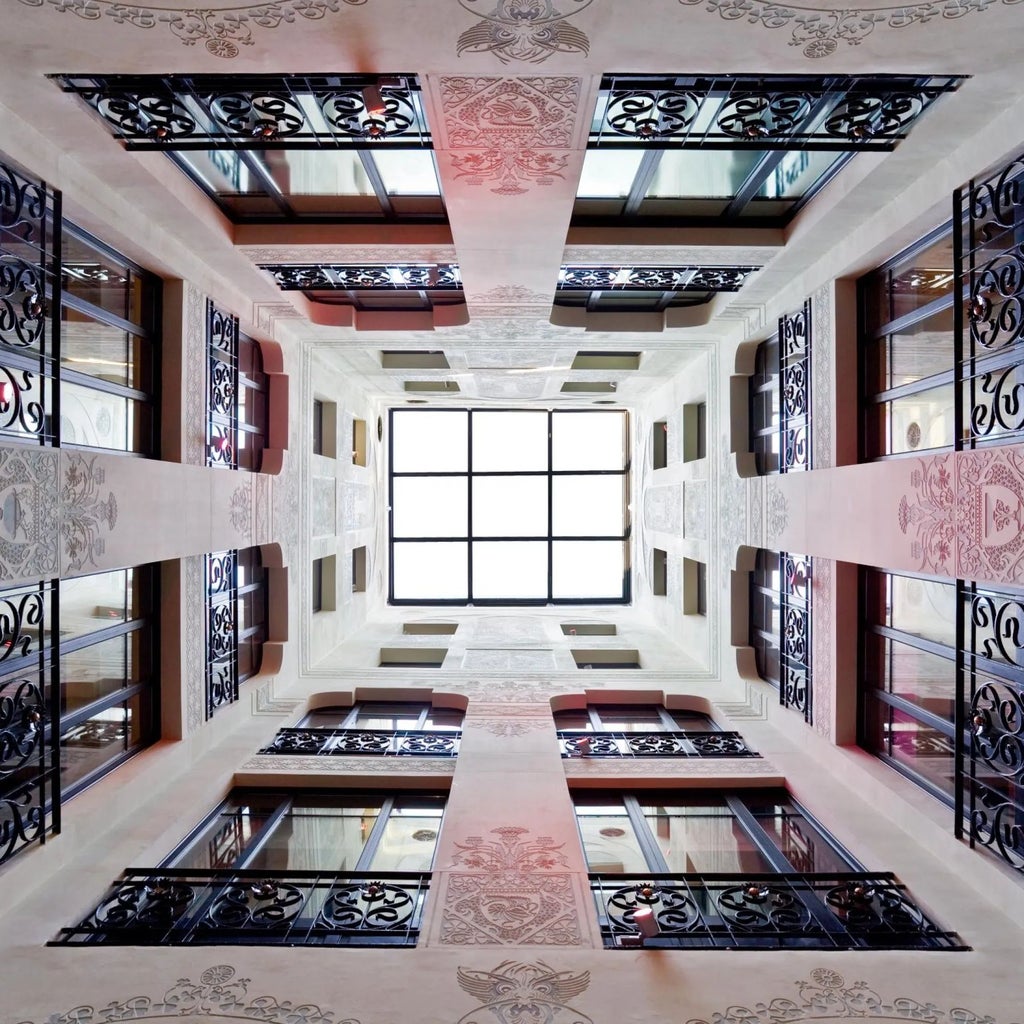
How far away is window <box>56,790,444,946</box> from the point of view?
13.3 ft

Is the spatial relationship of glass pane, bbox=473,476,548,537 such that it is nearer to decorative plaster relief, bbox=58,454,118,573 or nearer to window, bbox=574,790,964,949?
window, bbox=574,790,964,949

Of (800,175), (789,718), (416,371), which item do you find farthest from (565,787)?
(416,371)

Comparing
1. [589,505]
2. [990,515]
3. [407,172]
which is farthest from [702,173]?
[589,505]

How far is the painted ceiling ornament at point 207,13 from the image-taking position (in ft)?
10.3

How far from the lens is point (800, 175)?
5.43 meters

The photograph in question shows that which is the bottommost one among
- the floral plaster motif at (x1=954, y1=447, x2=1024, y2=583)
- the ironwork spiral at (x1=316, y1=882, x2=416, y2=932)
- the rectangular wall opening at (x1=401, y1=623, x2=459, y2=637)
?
the ironwork spiral at (x1=316, y1=882, x2=416, y2=932)

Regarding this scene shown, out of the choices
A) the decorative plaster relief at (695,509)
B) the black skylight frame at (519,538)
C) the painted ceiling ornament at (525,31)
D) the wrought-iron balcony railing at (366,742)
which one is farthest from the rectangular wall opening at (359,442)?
the painted ceiling ornament at (525,31)

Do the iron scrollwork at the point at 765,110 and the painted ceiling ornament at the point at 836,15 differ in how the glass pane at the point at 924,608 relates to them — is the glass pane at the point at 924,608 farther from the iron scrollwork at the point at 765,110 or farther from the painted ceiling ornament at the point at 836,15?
the painted ceiling ornament at the point at 836,15

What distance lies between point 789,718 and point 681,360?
16.4ft

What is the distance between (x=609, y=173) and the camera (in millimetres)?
5551

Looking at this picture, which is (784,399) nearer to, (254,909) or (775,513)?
(775,513)

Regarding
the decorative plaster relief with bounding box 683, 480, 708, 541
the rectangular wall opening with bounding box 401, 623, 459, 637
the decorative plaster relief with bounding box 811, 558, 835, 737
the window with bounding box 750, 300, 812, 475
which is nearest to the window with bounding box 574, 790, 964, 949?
the decorative plaster relief with bounding box 811, 558, 835, 737

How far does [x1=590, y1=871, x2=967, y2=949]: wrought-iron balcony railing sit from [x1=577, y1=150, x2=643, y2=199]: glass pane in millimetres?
4768

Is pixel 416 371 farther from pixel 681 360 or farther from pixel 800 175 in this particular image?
pixel 800 175
